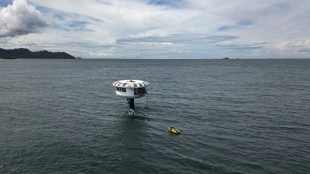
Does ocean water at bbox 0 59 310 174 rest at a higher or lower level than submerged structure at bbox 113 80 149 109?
lower

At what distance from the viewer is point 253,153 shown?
1055 inches

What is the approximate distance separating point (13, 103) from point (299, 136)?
5945 cm

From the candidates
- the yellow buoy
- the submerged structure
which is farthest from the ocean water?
the submerged structure

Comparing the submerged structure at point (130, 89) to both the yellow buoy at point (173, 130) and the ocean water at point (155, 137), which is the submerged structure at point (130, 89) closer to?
the ocean water at point (155, 137)

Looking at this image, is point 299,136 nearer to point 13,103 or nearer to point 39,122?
point 39,122

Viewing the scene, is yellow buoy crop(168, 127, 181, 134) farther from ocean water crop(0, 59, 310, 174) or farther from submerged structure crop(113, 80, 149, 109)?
submerged structure crop(113, 80, 149, 109)

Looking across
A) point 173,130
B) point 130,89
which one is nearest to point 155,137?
point 173,130

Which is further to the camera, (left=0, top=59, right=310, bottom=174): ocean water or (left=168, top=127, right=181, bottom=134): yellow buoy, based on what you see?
(left=168, top=127, right=181, bottom=134): yellow buoy

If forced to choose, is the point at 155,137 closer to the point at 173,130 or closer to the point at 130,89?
the point at 173,130

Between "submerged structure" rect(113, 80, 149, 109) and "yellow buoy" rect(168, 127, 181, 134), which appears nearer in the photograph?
"yellow buoy" rect(168, 127, 181, 134)

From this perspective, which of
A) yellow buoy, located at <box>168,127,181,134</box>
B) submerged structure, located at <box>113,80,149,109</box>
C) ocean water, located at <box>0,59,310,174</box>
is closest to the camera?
ocean water, located at <box>0,59,310,174</box>

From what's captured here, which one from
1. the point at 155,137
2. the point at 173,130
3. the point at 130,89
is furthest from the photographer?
the point at 130,89

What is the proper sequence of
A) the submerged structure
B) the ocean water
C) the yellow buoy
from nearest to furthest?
the ocean water
the yellow buoy
the submerged structure

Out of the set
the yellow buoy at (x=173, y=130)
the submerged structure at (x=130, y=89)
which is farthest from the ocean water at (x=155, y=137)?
the submerged structure at (x=130, y=89)
